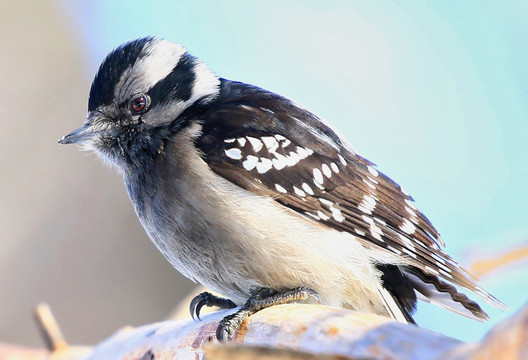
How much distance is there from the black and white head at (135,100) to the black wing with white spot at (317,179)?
0.24 metres

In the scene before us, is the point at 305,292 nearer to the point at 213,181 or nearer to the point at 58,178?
the point at 213,181

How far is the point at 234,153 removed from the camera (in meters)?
3.64

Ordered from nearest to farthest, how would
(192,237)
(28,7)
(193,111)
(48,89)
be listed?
(192,237) → (193,111) → (48,89) → (28,7)

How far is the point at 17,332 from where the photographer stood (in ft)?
19.5

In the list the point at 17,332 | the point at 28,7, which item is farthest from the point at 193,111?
the point at 28,7

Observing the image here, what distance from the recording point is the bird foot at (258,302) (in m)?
3.19

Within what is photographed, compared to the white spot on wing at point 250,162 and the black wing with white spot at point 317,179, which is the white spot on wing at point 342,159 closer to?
the black wing with white spot at point 317,179

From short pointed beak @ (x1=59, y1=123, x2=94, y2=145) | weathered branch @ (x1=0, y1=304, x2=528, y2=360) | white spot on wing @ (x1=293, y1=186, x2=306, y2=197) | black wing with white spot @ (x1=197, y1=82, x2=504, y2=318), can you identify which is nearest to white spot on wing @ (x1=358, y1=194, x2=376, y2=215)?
black wing with white spot @ (x1=197, y1=82, x2=504, y2=318)

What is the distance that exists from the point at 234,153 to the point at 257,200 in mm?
251

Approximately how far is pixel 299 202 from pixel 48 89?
3.60 meters

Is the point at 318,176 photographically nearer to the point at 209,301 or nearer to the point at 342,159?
the point at 342,159

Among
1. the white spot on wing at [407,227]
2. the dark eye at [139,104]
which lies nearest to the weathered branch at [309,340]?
the white spot on wing at [407,227]

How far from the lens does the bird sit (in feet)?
11.3

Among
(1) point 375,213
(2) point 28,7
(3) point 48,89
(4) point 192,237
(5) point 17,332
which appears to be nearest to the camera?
(4) point 192,237
